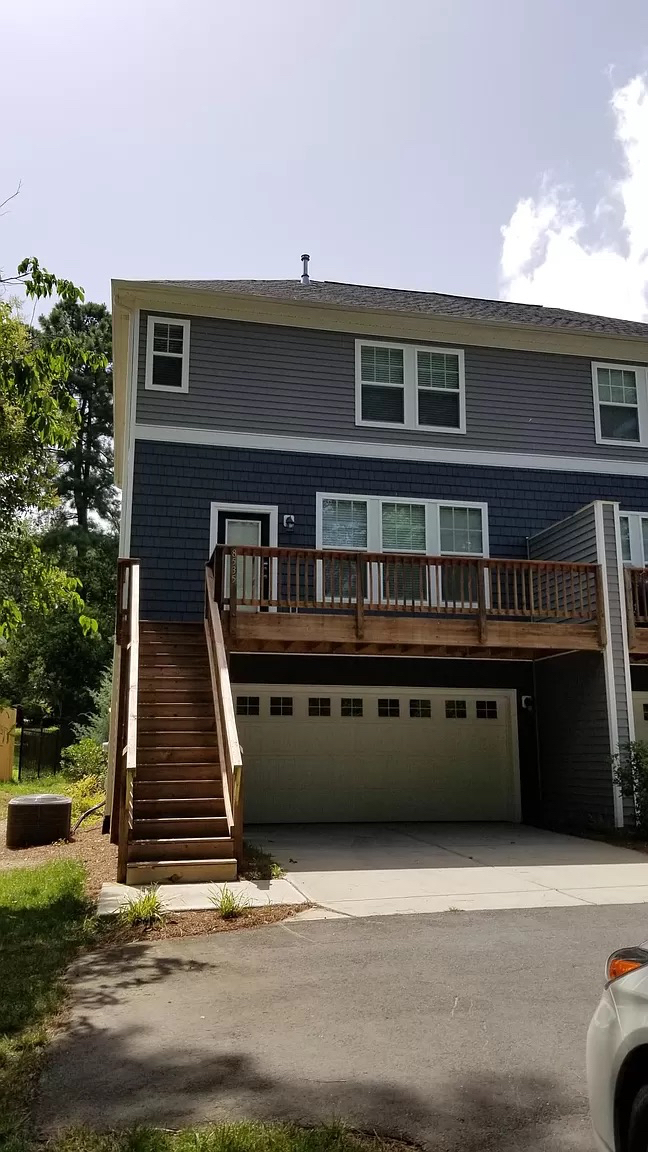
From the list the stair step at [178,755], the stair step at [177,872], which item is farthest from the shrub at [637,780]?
the stair step at [177,872]

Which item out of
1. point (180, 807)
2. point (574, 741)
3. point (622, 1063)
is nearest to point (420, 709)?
point (574, 741)

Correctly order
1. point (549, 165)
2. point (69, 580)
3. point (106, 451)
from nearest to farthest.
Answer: point (69, 580) < point (549, 165) < point (106, 451)

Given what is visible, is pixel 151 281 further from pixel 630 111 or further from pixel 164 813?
pixel 164 813

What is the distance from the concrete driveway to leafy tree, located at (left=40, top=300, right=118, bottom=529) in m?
23.0

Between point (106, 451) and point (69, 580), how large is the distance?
2813cm

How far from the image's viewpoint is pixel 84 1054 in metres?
3.88

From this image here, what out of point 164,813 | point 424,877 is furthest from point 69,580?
point 424,877

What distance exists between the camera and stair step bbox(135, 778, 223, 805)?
8.58m

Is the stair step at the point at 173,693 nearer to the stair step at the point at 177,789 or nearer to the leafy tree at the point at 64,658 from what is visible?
the stair step at the point at 177,789

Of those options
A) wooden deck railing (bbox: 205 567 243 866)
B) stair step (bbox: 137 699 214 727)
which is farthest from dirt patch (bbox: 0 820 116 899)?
stair step (bbox: 137 699 214 727)

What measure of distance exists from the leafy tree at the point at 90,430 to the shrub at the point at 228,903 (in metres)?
27.2

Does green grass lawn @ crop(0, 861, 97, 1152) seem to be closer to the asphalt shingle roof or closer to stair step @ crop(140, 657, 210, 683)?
stair step @ crop(140, 657, 210, 683)

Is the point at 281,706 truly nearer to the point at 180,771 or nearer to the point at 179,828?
the point at 180,771

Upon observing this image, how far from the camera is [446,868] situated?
361 inches
